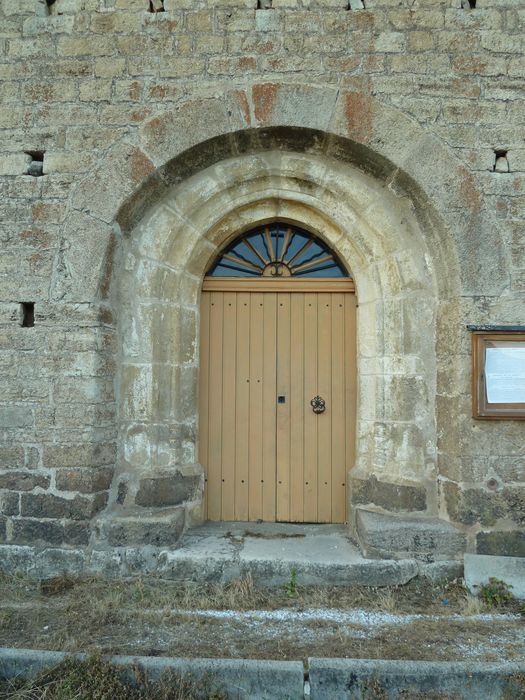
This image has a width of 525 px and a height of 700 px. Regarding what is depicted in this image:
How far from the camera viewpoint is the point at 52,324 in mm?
3719

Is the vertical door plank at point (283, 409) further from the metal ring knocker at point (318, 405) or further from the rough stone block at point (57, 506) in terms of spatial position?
the rough stone block at point (57, 506)

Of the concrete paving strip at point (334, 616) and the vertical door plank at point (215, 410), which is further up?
the vertical door plank at point (215, 410)

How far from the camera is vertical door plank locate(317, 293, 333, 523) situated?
13.9 feet

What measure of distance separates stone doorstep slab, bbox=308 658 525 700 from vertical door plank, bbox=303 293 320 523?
176 cm

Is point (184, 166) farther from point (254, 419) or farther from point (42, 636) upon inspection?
point (42, 636)

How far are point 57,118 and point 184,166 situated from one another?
1.03 meters

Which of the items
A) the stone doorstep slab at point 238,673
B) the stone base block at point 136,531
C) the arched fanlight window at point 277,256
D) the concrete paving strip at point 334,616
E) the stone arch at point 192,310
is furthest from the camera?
the arched fanlight window at point 277,256

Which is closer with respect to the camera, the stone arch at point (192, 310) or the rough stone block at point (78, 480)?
the rough stone block at point (78, 480)

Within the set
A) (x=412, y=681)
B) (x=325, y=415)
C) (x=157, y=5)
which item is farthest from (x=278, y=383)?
(x=157, y=5)

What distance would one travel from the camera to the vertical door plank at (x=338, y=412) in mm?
4227

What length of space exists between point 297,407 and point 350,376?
52cm

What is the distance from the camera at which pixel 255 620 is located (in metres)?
3.10

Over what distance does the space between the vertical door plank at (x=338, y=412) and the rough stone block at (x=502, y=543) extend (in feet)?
3.63

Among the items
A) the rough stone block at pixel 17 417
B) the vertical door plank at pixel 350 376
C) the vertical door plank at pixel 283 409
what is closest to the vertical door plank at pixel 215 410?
the vertical door plank at pixel 283 409
